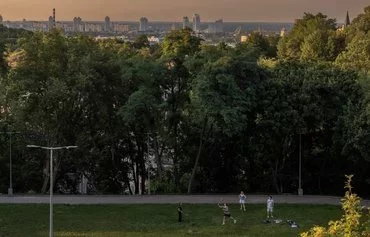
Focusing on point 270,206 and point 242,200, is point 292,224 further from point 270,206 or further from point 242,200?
point 242,200

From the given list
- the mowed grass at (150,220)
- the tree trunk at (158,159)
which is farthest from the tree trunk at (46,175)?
the tree trunk at (158,159)

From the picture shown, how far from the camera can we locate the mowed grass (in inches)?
1100

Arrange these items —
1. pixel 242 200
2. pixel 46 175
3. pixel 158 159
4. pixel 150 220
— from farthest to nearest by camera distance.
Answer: pixel 158 159, pixel 46 175, pixel 242 200, pixel 150 220

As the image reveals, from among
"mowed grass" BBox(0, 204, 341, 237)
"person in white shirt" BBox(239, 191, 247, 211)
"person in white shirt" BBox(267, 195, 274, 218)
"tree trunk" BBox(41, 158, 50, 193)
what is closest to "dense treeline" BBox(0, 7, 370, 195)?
"tree trunk" BBox(41, 158, 50, 193)

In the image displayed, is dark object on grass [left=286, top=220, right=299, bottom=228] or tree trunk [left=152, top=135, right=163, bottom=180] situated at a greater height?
tree trunk [left=152, top=135, right=163, bottom=180]

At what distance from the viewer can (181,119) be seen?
38125 millimetres

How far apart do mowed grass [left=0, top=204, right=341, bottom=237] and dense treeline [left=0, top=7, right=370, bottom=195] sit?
5.40 meters

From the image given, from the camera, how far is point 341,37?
82188mm

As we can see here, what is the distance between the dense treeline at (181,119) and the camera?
35.7 m

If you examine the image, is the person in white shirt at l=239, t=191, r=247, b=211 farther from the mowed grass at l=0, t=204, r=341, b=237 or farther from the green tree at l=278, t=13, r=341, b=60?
the green tree at l=278, t=13, r=341, b=60

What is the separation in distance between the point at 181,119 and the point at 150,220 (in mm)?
9699

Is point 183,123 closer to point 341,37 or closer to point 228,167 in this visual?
point 228,167

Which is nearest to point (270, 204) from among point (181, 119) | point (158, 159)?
point (181, 119)

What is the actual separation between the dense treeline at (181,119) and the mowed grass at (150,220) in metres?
5.40
